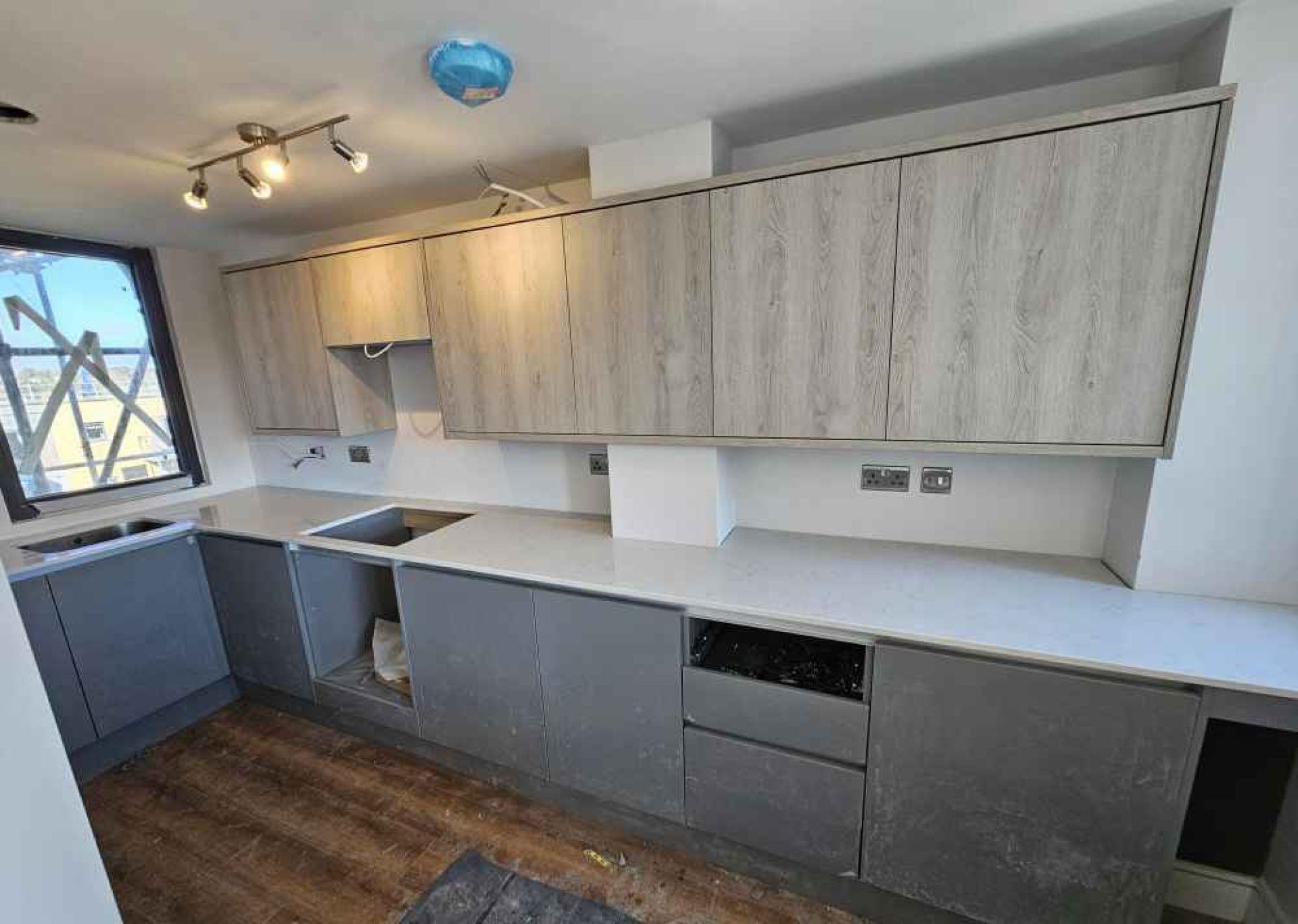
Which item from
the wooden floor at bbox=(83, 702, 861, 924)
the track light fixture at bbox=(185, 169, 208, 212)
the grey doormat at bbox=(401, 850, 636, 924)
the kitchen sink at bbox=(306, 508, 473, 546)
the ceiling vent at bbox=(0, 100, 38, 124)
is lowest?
the wooden floor at bbox=(83, 702, 861, 924)

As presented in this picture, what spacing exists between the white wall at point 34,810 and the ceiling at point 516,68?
4.01 ft

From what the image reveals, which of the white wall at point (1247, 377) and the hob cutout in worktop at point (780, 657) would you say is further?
the hob cutout in worktop at point (780, 657)

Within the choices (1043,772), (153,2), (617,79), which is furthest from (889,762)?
(153,2)

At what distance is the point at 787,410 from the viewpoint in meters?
1.61

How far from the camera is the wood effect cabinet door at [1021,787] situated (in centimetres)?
116

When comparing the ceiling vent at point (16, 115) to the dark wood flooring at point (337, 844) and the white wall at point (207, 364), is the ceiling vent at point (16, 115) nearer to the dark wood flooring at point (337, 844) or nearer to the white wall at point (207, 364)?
the white wall at point (207, 364)

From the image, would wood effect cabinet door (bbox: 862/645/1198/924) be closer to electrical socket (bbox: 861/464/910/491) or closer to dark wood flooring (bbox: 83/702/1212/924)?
dark wood flooring (bbox: 83/702/1212/924)

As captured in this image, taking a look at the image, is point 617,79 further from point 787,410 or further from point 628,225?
point 787,410

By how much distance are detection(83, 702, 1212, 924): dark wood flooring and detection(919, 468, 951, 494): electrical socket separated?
1335mm

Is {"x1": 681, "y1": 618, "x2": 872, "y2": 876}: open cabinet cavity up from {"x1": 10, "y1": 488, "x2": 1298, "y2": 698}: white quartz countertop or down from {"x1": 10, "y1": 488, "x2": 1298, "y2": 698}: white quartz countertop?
down

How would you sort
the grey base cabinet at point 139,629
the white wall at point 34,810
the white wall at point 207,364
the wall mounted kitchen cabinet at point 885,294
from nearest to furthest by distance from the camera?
the white wall at point 34,810
the wall mounted kitchen cabinet at point 885,294
the grey base cabinet at point 139,629
the white wall at point 207,364

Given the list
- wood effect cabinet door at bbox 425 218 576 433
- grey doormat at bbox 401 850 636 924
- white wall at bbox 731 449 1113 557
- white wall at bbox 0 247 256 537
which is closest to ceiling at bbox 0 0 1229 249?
wood effect cabinet door at bbox 425 218 576 433

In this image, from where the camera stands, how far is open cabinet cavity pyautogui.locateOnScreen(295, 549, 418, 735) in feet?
7.10

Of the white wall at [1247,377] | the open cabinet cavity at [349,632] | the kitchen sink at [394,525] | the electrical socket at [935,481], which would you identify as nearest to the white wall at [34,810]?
the open cabinet cavity at [349,632]
